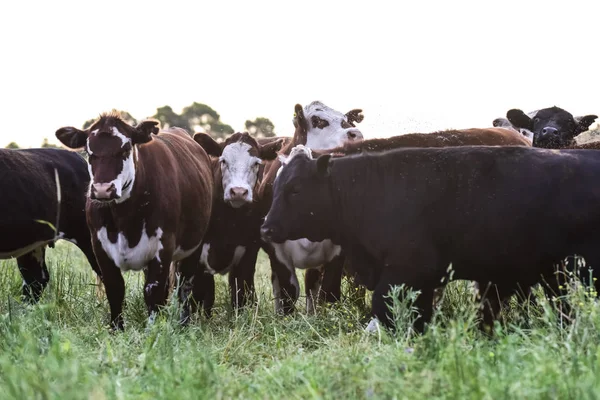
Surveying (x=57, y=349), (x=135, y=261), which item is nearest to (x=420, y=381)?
(x=57, y=349)

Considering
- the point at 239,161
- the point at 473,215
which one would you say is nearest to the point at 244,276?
the point at 239,161

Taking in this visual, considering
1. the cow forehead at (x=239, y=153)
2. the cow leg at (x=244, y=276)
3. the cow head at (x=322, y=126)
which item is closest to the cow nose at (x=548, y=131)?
the cow head at (x=322, y=126)

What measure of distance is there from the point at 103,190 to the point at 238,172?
6.40ft

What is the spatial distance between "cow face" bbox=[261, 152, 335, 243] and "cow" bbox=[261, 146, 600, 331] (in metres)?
0.23

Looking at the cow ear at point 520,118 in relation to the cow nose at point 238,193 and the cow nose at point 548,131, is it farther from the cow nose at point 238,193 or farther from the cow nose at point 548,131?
the cow nose at point 238,193

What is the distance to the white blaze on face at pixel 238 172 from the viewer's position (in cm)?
793

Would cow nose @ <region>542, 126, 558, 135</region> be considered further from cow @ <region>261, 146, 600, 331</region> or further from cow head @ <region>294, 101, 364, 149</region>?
cow @ <region>261, 146, 600, 331</region>

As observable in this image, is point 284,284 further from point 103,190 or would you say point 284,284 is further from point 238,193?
point 103,190

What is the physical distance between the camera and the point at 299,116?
9.22 metres

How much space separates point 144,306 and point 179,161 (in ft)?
4.54

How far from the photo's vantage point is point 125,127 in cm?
693

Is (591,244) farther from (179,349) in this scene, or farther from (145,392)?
(145,392)

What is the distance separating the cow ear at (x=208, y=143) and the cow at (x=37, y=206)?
4.67 feet

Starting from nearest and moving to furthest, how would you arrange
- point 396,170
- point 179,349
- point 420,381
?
1. point 420,381
2. point 179,349
3. point 396,170
